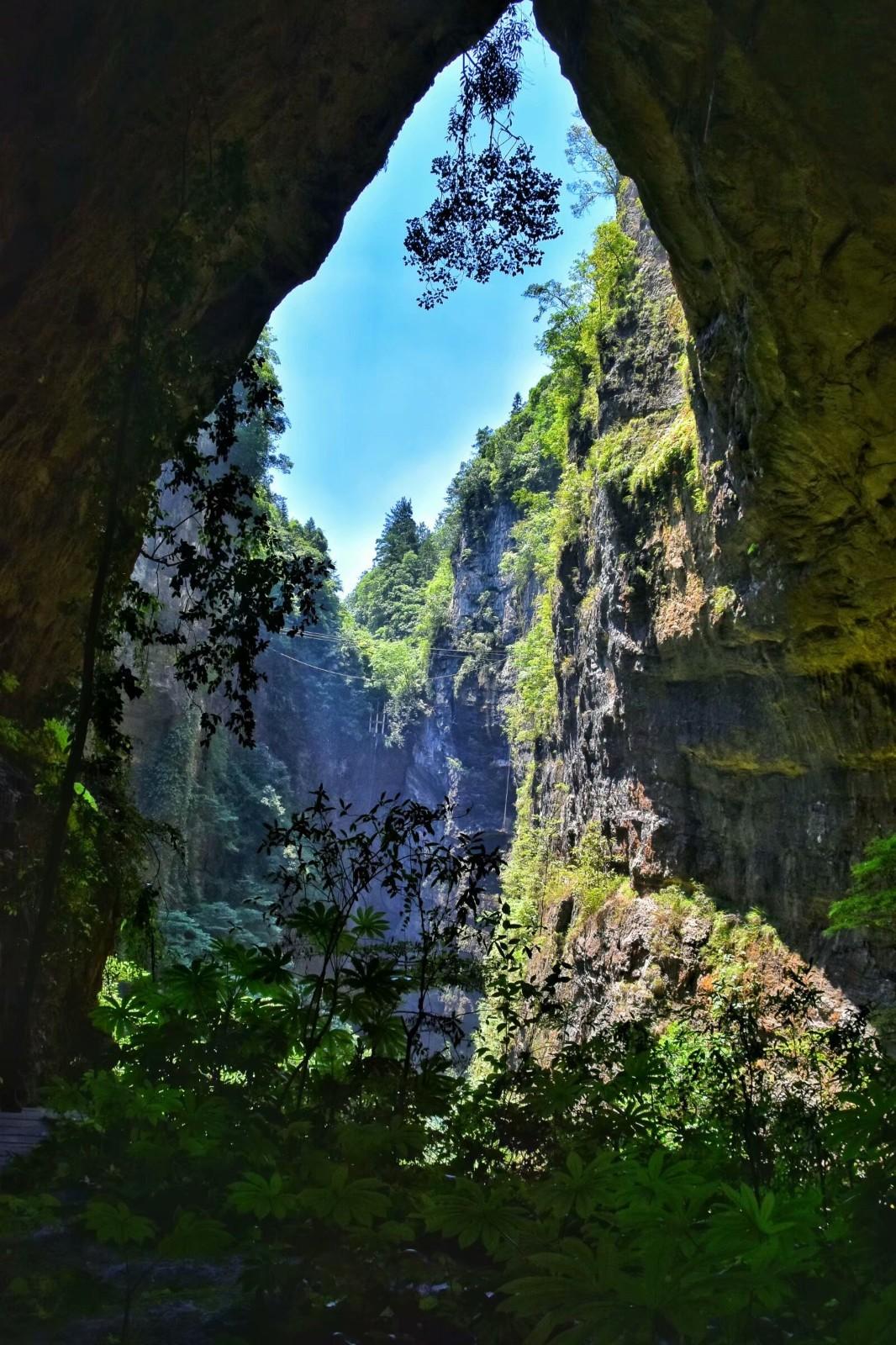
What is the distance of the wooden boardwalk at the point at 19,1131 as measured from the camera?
3.70 metres

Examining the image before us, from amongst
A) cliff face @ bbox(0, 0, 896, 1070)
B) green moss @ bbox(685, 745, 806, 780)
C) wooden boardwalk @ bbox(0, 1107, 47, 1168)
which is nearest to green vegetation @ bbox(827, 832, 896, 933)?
wooden boardwalk @ bbox(0, 1107, 47, 1168)

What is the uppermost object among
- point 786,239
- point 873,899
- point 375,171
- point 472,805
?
point 375,171

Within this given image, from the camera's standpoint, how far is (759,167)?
22.4ft

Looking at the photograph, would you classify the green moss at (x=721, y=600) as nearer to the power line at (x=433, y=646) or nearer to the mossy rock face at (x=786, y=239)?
the mossy rock face at (x=786, y=239)

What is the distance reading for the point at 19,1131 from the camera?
156 inches

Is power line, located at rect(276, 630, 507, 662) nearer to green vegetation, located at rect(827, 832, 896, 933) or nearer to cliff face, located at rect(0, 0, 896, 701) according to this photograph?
cliff face, located at rect(0, 0, 896, 701)

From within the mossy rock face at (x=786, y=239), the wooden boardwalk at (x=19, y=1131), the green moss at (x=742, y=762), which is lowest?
the wooden boardwalk at (x=19, y=1131)

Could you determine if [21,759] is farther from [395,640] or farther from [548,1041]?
[395,640]

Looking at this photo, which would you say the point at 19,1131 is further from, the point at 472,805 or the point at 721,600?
the point at 721,600

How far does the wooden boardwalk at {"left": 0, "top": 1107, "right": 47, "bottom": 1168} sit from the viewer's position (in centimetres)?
370

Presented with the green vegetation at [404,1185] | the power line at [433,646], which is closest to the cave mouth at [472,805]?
the green vegetation at [404,1185]

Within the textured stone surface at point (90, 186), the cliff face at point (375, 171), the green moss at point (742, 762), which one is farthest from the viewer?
the green moss at point (742, 762)

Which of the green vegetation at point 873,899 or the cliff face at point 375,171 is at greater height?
the cliff face at point 375,171

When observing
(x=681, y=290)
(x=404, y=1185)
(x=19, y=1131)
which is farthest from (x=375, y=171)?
(x=404, y=1185)
